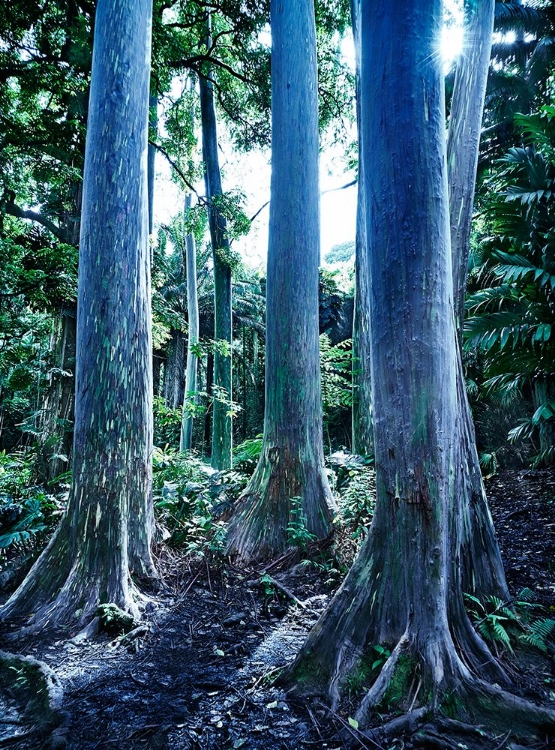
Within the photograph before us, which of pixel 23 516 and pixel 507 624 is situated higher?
pixel 23 516

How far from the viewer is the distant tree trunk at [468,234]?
2649mm

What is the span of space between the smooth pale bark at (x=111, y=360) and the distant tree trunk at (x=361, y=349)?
3937 mm

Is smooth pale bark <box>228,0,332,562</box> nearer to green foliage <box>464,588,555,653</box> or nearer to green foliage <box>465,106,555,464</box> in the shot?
green foliage <box>464,588,555,653</box>

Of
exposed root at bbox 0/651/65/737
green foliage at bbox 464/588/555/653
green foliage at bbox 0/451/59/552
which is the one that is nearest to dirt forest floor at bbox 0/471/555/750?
exposed root at bbox 0/651/65/737

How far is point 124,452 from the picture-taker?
3812 mm

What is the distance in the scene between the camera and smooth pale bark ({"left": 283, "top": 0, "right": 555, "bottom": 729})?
2.20m

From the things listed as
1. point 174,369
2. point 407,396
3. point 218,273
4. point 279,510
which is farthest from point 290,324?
point 174,369

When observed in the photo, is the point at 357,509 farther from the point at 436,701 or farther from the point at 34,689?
the point at 34,689

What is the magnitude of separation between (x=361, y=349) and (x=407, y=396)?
581cm

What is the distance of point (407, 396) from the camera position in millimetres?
2314

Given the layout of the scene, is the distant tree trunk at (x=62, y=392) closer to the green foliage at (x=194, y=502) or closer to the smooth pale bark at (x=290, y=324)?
the green foliage at (x=194, y=502)

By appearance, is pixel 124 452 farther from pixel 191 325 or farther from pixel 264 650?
pixel 191 325

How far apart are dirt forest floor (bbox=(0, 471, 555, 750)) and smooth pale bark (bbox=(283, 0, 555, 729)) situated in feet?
0.80

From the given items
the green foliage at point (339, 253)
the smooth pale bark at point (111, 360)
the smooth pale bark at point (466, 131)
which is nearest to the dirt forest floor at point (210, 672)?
the smooth pale bark at point (111, 360)
